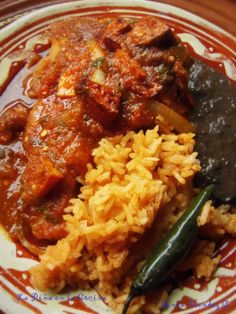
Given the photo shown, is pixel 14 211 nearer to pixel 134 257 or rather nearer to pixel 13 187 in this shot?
pixel 13 187

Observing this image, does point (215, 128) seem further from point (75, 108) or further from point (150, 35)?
point (75, 108)

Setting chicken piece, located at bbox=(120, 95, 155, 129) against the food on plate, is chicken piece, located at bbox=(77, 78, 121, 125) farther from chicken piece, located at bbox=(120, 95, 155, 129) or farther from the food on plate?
the food on plate

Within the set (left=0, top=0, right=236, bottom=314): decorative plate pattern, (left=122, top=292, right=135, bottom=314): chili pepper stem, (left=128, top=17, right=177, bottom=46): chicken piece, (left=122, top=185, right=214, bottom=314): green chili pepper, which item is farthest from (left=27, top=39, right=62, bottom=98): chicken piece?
(left=122, top=292, right=135, bottom=314): chili pepper stem

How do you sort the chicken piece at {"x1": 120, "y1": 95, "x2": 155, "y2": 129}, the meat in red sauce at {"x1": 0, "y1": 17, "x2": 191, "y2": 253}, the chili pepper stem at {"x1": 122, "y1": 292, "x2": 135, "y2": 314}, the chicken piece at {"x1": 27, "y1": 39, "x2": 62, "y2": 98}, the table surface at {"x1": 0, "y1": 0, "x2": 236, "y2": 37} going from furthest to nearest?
1. the table surface at {"x1": 0, "y1": 0, "x2": 236, "y2": 37}
2. the chicken piece at {"x1": 27, "y1": 39, "x2": 62, "y2": 98}
3. the chicken piece at {"x1": 120, "y1": 95, "x2": 155, "y2": 129}
4. the meat in red sauce at {"x1": 0, "y1": 17, "x2": 191, "y2": 253}
5. the chili pepper stem at {"x1": 122, "y1": 292, "x2": 135, "y2": 314}

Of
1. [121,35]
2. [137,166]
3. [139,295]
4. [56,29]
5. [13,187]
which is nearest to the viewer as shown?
[139,295]

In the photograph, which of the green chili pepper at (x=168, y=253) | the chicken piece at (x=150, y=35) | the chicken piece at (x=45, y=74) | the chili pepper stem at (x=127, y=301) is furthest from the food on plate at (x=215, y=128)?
the chicken piece at (x=45, y=74)

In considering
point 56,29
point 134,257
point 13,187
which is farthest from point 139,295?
point 56,29

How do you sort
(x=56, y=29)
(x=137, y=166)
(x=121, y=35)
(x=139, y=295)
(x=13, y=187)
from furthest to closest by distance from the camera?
1. (x=56, y=29)
2. (x=121, y=35)
3. (x=13, y=187)
4. (x=137, y=166)
5. (x=139, y=295)

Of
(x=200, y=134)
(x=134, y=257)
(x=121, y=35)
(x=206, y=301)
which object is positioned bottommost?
(x=206, y=301)
